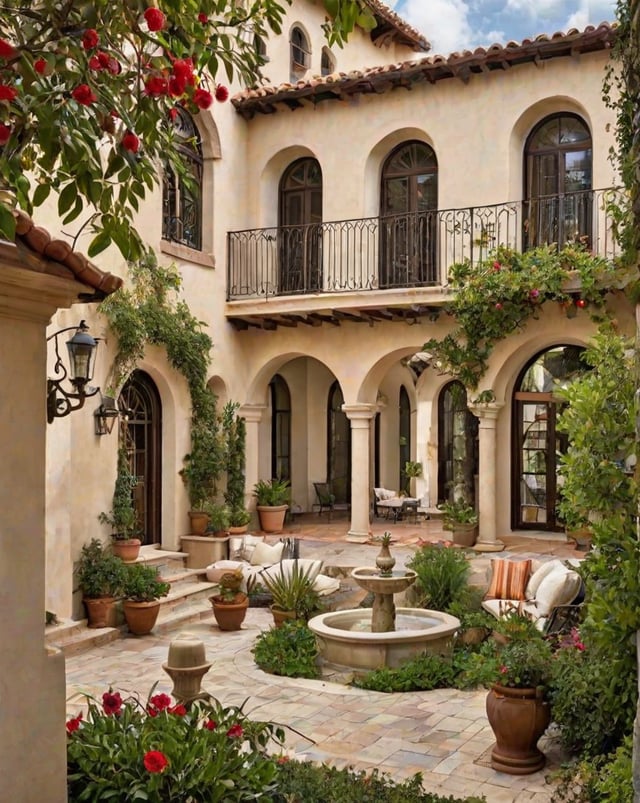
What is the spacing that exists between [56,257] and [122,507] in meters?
8.32

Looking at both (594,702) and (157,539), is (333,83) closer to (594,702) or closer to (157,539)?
(157,539)

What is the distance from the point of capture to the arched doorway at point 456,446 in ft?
58.2

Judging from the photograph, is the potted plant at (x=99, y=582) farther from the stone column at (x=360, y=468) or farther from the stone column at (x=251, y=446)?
the stone column at (x=360, y=468)

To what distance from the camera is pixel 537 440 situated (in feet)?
48.8

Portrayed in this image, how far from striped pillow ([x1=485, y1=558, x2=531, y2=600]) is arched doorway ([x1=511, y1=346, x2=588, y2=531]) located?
387cm

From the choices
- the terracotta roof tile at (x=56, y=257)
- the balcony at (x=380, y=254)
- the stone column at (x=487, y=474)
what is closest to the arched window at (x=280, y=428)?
the balcony at (x=380, y=254)

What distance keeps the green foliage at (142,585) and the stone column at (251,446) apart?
4.24 m

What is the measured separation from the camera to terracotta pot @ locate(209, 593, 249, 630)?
11.2m

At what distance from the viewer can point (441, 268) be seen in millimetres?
14211

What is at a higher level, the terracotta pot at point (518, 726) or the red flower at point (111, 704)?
the red flower at point (111, 704)

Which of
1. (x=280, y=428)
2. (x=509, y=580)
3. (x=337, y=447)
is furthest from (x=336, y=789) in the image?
(x=337, y=447)

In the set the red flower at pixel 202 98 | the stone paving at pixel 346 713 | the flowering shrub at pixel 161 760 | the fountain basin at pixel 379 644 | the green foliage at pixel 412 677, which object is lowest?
the stone paving at pixel 346 713

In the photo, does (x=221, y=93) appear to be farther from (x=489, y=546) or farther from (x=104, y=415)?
(x=489, y=546)

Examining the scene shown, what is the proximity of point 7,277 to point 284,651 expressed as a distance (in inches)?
262
